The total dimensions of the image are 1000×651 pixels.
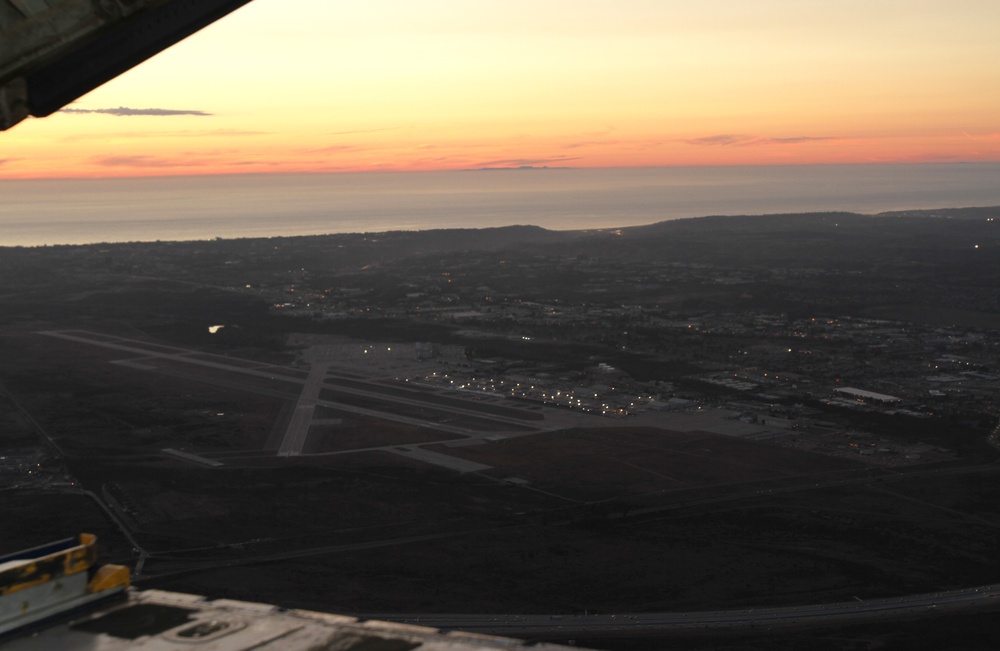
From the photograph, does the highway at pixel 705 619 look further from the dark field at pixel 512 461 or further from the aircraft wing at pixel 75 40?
the aircraft wing at pixel 75 40

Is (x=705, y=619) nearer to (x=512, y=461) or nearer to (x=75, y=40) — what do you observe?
(x=512, y=461)

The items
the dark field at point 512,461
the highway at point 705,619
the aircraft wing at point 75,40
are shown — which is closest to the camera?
the aircraft wing at point 75,40

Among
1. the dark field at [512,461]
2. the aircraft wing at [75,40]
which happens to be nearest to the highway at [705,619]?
the dark field at [512,461]

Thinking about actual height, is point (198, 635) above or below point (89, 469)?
above

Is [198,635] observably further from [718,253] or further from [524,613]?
[718,253]

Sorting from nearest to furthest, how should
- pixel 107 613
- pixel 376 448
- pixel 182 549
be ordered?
pixel 107 613 < pixel 182 549 < pixel 376 448

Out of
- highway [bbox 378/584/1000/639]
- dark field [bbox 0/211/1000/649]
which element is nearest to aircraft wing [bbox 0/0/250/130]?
highway [bbox 378/584/1000/639]

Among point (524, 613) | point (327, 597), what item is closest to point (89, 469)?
point (327, 597)
